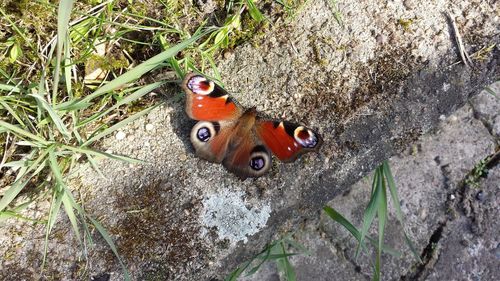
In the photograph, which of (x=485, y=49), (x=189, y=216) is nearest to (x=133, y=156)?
(x=189, y=216)

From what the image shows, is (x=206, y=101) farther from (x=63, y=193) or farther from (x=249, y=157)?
(x=63, y=193)

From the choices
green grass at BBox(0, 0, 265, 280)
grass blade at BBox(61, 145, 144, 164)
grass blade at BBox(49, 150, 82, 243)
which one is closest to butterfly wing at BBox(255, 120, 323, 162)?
green grass at BBox(0, 0, 265, 280)

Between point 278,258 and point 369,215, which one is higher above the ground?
point 369,215

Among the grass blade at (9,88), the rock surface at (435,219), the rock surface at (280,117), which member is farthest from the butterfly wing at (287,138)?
the grass blade at (9,88)

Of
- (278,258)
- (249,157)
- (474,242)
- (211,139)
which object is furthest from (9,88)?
(474,242)

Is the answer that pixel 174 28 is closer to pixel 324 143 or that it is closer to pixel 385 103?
pixel 324 143

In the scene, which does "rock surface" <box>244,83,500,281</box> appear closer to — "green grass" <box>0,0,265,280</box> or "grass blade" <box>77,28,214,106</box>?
"green grass" <box>0,0,265,280</box>
